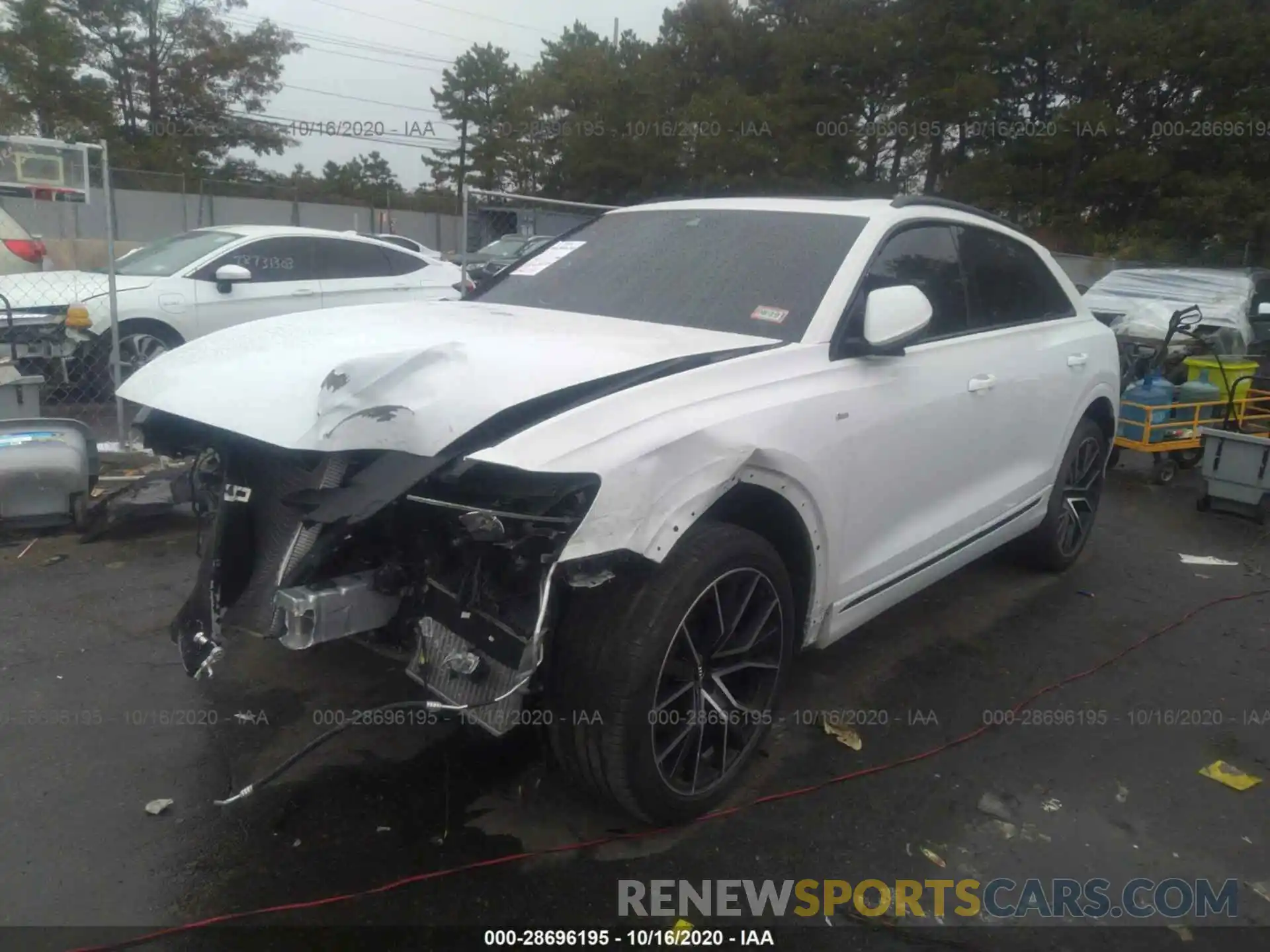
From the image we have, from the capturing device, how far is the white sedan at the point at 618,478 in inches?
98.1

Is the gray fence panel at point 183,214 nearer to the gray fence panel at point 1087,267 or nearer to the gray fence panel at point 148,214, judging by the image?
the gray fence panel at point 148,214

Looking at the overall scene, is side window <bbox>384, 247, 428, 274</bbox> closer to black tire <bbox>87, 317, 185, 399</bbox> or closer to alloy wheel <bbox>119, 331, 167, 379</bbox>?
black tire <bbox>87, 317, 185, 399</bbox>

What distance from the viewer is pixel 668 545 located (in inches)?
98.7

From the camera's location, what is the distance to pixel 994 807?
319cm

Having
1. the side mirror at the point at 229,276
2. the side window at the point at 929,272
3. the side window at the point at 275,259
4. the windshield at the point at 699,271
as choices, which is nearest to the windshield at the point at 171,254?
the side window at the point at 275,259

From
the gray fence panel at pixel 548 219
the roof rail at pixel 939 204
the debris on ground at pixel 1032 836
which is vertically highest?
the roof rail at pixel 939 204

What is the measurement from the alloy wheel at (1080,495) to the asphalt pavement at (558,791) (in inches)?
26.9

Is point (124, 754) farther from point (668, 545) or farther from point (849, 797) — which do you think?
point (849, 797)

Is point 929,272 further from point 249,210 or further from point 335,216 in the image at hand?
point 335,216

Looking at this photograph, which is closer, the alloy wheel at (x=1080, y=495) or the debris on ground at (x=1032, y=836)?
the debris on ground at (x=1032, y=836)

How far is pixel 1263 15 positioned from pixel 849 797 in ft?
95.3

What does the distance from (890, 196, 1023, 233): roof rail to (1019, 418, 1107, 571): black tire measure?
3.83 ft

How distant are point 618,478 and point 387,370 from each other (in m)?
0.70

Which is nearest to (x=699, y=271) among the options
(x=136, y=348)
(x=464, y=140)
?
(x=136, y=348)
